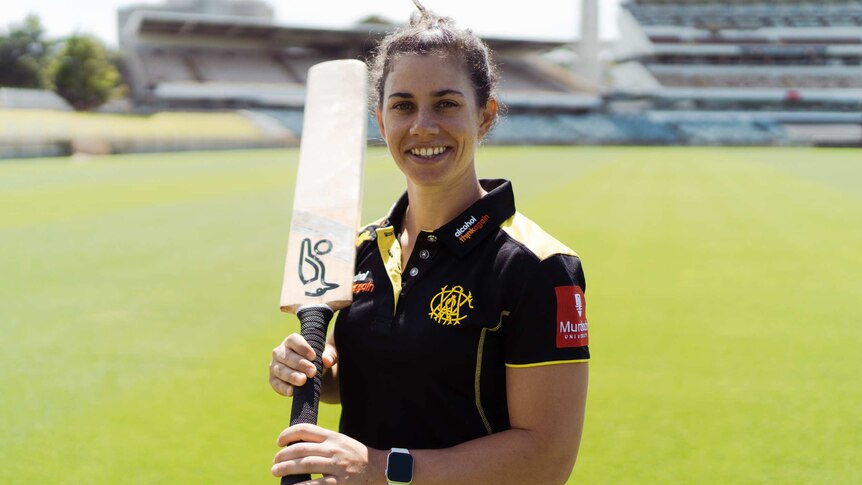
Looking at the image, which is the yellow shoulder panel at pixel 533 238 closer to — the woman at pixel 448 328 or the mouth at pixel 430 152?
the woman at pixel 448 328

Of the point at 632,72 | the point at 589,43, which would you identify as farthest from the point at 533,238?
the point at 589,43

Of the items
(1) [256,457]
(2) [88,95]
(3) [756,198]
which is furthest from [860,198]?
(2) [88,95]

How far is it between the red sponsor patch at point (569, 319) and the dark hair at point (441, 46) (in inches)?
22.0

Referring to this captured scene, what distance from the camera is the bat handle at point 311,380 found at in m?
1.80

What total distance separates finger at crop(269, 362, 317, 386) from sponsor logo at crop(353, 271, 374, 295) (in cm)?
30

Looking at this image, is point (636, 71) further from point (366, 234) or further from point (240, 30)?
point (366, 234)

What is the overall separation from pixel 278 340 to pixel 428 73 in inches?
163

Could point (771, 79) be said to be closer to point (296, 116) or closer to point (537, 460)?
point (296, 116)

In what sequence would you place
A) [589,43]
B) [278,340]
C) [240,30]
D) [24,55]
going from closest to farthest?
[278,340] < [240,30] < [24,55] < [589,43]

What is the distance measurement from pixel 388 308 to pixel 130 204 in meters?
13.2

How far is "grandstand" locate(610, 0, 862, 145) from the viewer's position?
215ft

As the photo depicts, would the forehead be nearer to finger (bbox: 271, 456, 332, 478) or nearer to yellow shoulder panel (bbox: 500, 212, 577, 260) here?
yellow shoulder panel (bbox: 500, 212, 577, 260)

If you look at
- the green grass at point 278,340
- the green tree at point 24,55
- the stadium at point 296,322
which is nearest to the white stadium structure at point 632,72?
the green tree at point 24,55

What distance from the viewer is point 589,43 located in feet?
250
